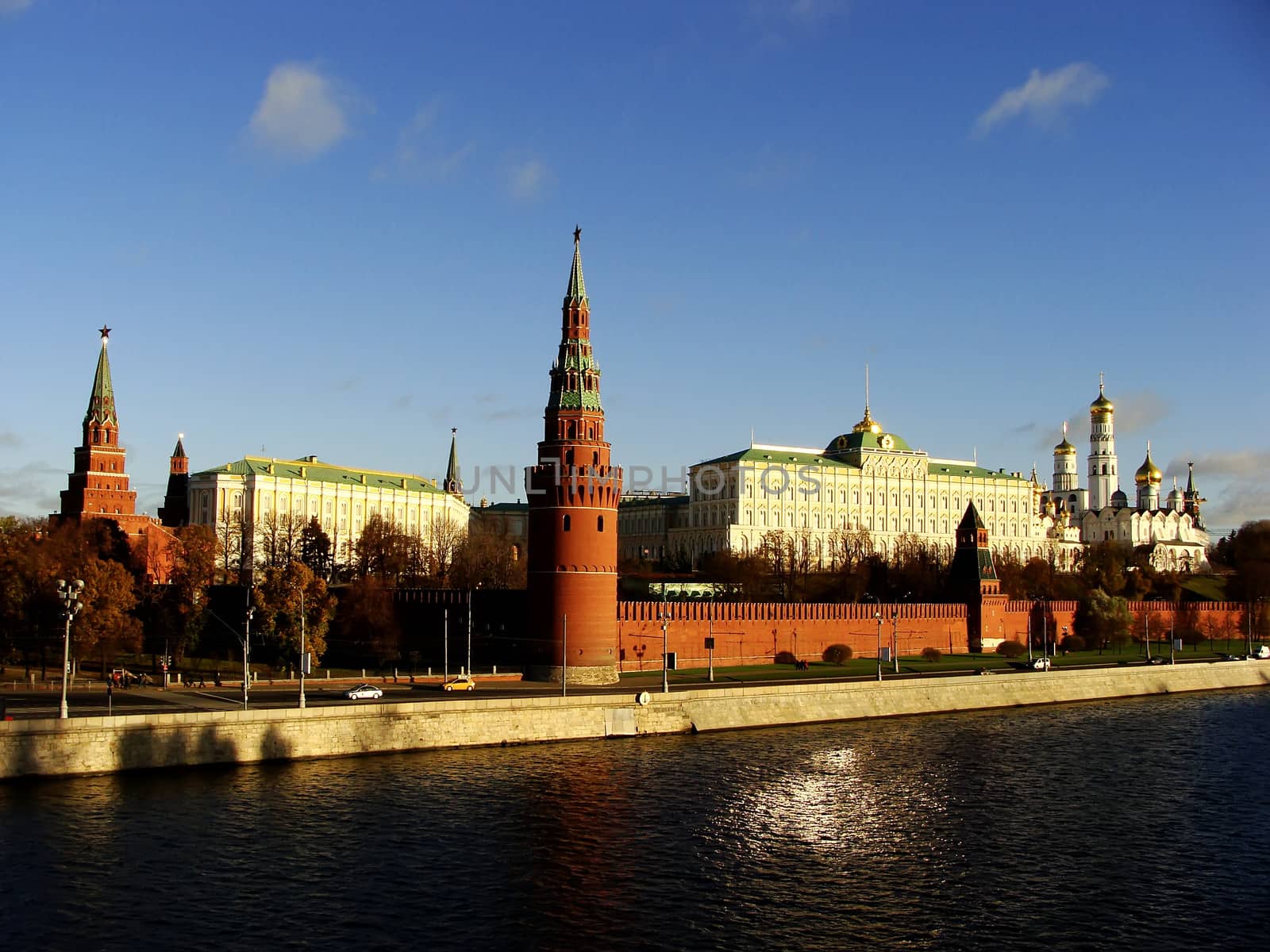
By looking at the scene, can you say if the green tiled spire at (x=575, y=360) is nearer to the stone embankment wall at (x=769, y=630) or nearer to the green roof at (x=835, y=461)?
the stone embankment wall at (x=769, y=630)

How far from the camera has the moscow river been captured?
1239 inches

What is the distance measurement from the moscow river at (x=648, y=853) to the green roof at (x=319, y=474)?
10786cm

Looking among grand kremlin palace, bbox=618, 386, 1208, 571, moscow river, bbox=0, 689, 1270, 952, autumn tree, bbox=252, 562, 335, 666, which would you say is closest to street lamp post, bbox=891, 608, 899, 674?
moscow river, bbox=0, 689, 1270, 952

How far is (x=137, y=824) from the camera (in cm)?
3906

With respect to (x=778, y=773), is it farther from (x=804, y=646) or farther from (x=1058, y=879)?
(x=804, y=646)

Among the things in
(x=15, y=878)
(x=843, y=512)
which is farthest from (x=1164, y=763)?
(x=843, y=512)

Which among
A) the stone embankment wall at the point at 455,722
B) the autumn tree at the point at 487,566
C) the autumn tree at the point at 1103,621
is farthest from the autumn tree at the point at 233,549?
the autumn tree at the point at 1103,621

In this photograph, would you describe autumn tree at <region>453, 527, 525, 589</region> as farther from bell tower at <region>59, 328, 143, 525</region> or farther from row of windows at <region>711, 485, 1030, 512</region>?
row of windows at <region>711, 485, 1030, 512</region>

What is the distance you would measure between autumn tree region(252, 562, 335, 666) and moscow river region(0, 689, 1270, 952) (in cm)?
1932

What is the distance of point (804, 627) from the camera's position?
3433 inches

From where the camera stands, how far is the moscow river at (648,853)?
1239 inches

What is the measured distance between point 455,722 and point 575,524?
1818 centimetres

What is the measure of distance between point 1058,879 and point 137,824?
84.9 ft

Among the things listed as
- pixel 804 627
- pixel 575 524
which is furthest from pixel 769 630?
pixel 575 524
